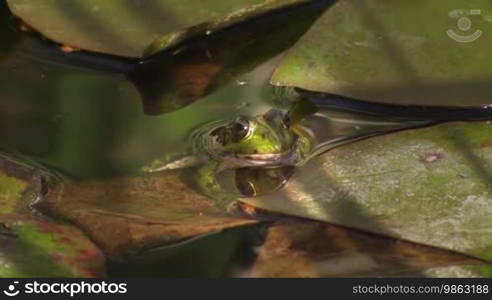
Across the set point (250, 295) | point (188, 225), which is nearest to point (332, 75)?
point (188, 225)

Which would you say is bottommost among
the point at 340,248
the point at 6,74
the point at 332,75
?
the point at 340,248


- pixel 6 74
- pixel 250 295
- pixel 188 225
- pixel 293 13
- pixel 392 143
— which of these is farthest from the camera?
pixel 293 13

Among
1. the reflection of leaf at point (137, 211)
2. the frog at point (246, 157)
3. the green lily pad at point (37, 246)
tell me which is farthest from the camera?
the frog at point (246, 157)

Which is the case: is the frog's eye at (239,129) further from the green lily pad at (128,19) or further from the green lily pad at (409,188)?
the green lily pad at (128,19)

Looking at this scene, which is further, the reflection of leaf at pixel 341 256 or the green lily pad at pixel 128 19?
the green lily pad at pixel 128 19

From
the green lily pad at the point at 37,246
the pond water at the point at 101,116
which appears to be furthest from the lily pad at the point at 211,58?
the green lily pad at the point at 37,246

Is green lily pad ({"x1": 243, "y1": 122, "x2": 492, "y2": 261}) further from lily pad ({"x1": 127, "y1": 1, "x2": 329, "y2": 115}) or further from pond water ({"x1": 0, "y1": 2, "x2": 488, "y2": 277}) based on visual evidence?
lily pad ({"x1": 127, "y1": 1, "x2": 329, "y2": 115})

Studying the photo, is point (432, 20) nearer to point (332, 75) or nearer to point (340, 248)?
point (332, 75)
